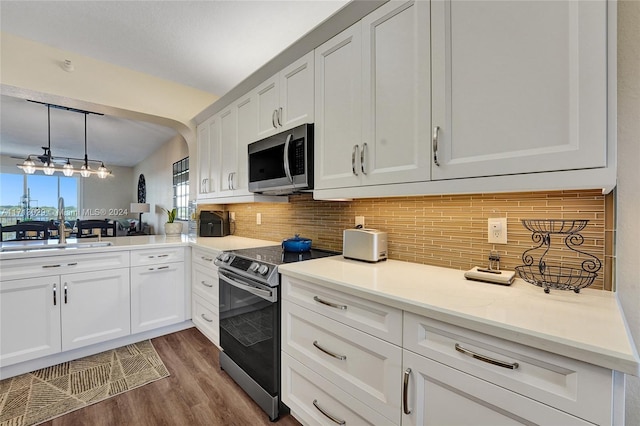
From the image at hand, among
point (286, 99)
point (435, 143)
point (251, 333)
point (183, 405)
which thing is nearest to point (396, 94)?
point (435, 143)

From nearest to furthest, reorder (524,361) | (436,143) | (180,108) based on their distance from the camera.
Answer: (524,361) < (436,143) < (180,108)

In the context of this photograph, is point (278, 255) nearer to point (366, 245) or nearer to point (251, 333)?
point (251, 333)

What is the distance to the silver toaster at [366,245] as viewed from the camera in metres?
1.60

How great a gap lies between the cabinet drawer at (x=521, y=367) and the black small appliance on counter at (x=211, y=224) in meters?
2.74

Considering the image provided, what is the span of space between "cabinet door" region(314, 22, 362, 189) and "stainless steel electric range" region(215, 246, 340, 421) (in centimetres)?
62

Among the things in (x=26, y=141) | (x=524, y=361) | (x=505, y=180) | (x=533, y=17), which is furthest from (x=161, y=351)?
(x=26, y=141)

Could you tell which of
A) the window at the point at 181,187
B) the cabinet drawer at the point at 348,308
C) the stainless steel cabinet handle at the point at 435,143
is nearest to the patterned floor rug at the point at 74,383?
the cabinet drawer at the point at 348,308

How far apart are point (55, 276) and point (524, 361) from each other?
300cm

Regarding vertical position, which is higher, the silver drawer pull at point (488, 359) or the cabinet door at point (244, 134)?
the cabinet door at point (244, 134)

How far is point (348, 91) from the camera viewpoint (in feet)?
5.13

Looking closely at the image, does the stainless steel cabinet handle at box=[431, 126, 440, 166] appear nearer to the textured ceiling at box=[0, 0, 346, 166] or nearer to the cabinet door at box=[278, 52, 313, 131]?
the cabinet door at box=[278, 52, 313, 131]

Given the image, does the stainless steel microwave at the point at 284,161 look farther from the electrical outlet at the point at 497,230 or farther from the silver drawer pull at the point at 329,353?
the electrical outlet at the point at 497,230

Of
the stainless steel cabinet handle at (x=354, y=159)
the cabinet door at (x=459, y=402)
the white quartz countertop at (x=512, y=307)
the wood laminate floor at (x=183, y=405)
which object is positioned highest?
the stainless steel cabinet handle at (x=354, y=159)

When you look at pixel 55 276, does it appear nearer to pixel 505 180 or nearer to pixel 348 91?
pixel 348 91
